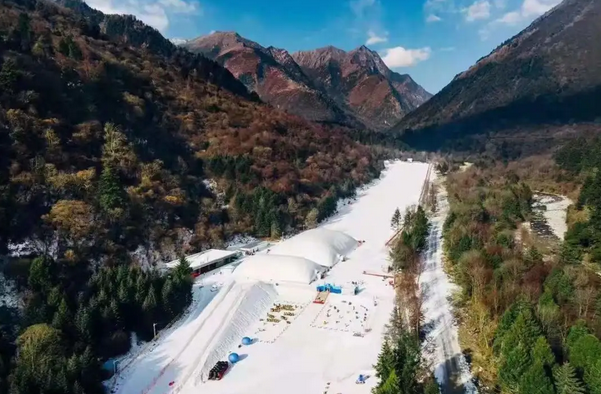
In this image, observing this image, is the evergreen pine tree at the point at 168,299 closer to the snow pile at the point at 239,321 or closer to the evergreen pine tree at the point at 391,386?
the snow pile at the point at 239,321

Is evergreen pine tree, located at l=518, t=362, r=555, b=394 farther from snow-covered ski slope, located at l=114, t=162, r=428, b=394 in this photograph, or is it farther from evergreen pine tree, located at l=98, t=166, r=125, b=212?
evergreen pine tree, located at l=98, t=166, r=125, b=212

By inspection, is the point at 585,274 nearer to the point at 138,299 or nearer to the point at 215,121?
the point at 138,299

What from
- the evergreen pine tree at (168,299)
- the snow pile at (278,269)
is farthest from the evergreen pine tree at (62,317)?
the snow pile at (278,269)

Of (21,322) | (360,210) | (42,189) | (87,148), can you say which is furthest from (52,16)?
(21,322)

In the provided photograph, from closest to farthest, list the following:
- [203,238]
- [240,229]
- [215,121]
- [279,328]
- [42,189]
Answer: [279,328] → [42,189] → [203,238] → [240,229] → [215,121]

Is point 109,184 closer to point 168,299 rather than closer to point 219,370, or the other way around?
point 168,299

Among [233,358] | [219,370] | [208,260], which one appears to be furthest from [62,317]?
[208,260]
